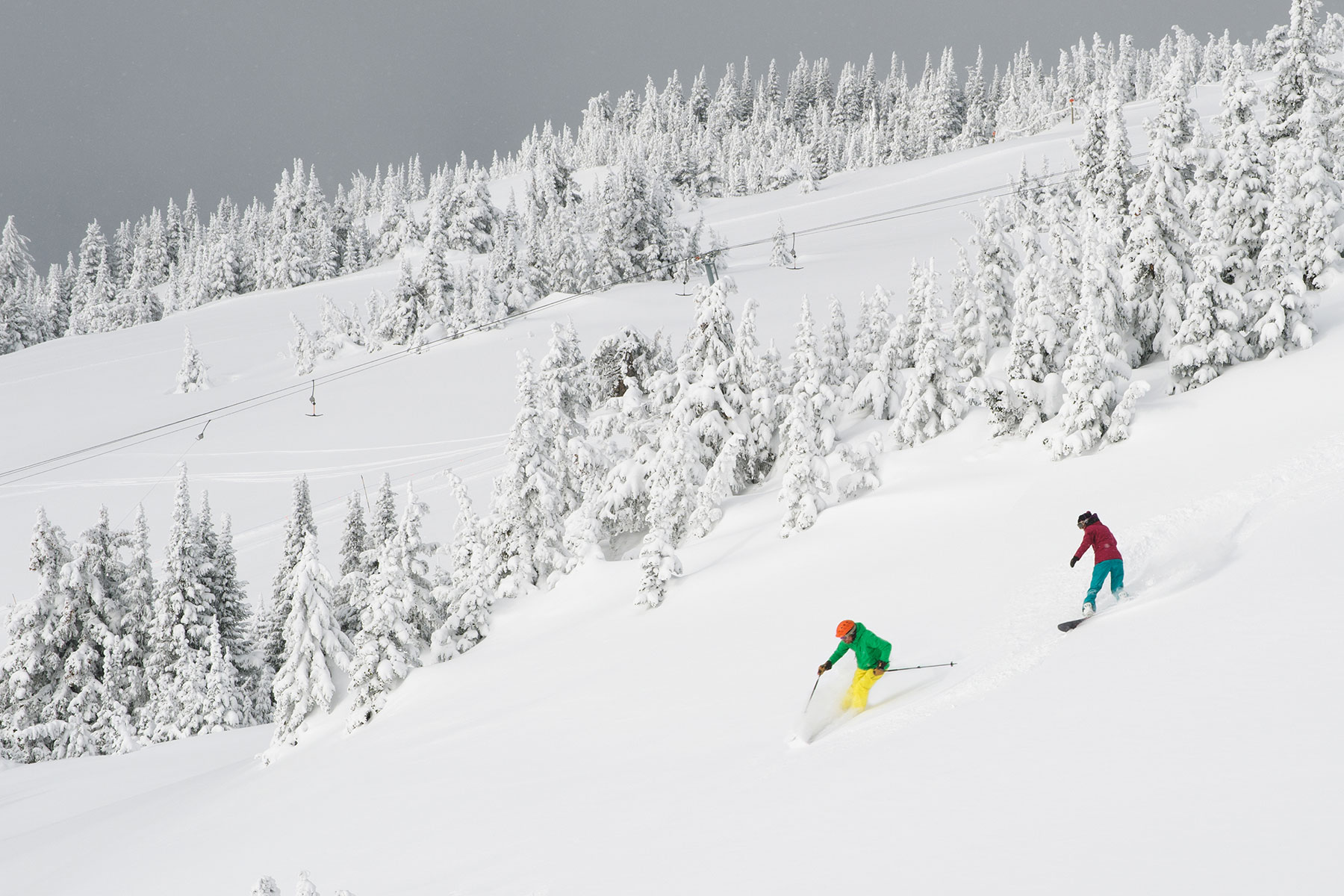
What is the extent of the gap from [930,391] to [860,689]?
15009 millimetres

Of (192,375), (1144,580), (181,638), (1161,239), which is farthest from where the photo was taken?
(192,375)

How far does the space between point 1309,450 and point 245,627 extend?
35.8 meters

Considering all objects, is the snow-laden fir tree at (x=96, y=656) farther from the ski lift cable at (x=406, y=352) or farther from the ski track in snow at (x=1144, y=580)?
the ski track in snow at (x=1144, y=580)

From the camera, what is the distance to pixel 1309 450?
14.7 m

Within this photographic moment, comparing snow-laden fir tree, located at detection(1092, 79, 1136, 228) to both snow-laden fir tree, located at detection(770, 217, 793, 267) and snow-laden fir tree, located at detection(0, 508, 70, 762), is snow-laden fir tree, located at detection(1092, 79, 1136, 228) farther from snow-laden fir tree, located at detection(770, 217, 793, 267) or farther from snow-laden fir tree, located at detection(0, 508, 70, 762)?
snow-laden fir tree, located at detection(770, 217, 793, 267)

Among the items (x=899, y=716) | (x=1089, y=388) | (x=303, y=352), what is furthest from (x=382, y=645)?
(x=303, y=352)

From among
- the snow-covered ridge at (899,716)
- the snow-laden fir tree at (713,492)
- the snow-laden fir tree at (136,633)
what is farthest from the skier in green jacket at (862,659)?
the snow-laden fir tree at (136,633)

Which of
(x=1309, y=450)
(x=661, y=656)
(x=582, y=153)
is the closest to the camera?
(x=1309, y=450)

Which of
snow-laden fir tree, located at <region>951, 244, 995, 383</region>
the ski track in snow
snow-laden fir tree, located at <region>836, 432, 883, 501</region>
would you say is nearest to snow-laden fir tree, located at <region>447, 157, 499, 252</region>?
snow-laden fir tree, located at <region>951, 244, 995, 383</region>

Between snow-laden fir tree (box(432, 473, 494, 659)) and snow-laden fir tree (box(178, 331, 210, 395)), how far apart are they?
1765 inches

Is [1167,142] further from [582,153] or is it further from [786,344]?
[582,153]

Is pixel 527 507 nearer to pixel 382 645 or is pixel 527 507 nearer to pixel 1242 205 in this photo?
pixel 382 645

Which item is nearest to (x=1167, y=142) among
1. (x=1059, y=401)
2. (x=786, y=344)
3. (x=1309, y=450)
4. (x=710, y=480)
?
(x=1059, y=401)

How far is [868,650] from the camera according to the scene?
1092cm
